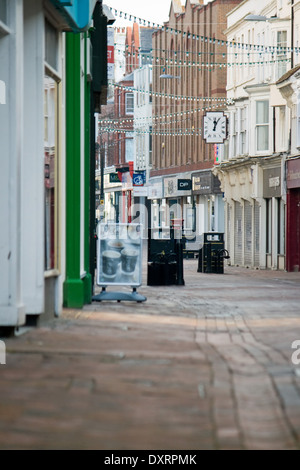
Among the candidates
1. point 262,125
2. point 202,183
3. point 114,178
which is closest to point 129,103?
point 114,178

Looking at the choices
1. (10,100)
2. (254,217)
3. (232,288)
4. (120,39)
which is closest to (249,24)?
(254,217)

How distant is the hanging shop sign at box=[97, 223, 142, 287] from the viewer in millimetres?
17797

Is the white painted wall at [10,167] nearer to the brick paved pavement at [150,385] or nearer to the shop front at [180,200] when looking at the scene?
the brick paved pavement at [150,385]

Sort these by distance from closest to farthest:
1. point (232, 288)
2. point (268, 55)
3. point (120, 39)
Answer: point (232, 288) < point (268, 55) < point (120, 39)

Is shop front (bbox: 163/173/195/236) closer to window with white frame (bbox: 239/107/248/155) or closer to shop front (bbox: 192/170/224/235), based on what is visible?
shop front (bbox: 192/170/224/235)

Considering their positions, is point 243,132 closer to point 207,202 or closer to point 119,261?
point 207,202

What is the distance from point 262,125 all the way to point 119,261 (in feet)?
87.7

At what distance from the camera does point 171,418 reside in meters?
6.81

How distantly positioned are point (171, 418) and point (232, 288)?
1767 cm

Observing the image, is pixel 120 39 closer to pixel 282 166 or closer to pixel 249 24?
pixel 249 24

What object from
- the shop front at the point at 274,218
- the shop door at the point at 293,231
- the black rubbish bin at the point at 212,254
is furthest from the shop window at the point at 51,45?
the shop front at the point at 274,218

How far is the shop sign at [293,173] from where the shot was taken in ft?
123

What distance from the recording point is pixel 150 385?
26.5 ft
